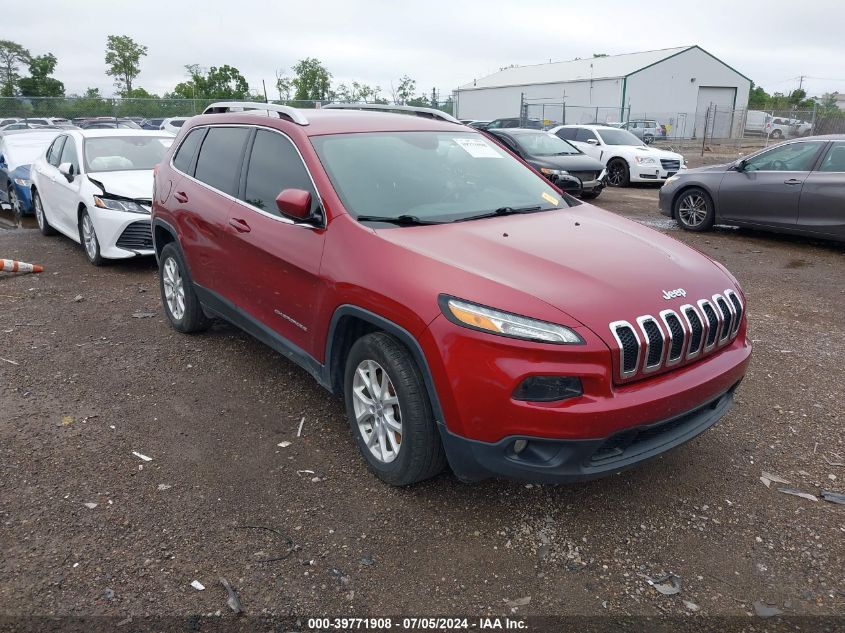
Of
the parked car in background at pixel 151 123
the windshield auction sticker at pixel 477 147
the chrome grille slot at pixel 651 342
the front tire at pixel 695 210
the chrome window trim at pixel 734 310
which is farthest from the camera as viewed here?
the parked car in background at pixel 151 123

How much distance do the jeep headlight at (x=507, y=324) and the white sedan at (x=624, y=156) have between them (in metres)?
14.7

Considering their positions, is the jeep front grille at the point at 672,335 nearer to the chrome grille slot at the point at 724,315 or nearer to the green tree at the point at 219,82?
the chrome grille slot at the point at 724,315

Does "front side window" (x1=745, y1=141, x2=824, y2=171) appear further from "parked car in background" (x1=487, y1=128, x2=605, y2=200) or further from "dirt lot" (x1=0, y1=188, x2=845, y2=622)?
"dirt lot" (x1=0, y1=188, x2=845, y2=622)

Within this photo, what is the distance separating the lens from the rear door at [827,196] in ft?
27.1

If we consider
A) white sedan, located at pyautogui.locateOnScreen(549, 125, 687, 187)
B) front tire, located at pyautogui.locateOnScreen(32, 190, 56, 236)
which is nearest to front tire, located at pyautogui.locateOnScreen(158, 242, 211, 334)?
front tire, located at pyautogui.locateOnScreen(32, 190, 56, 236)

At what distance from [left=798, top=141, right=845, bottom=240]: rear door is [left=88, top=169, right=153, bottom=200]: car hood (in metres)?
8.26

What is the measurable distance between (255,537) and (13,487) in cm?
139

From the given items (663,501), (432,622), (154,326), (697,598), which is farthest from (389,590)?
(154,326)

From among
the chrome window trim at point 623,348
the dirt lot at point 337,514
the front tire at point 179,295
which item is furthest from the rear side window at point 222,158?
the chrome window trim at point 623,348

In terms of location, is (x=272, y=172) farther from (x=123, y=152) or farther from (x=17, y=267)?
(x=123, y=152)

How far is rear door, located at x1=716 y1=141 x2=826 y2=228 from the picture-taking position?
28.7 feet

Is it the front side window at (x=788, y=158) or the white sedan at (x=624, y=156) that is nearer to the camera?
the front side window at (x=788, y=158)

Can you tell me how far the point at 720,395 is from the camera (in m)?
3.08

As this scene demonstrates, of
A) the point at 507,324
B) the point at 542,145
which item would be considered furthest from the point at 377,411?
the point at 542,145
